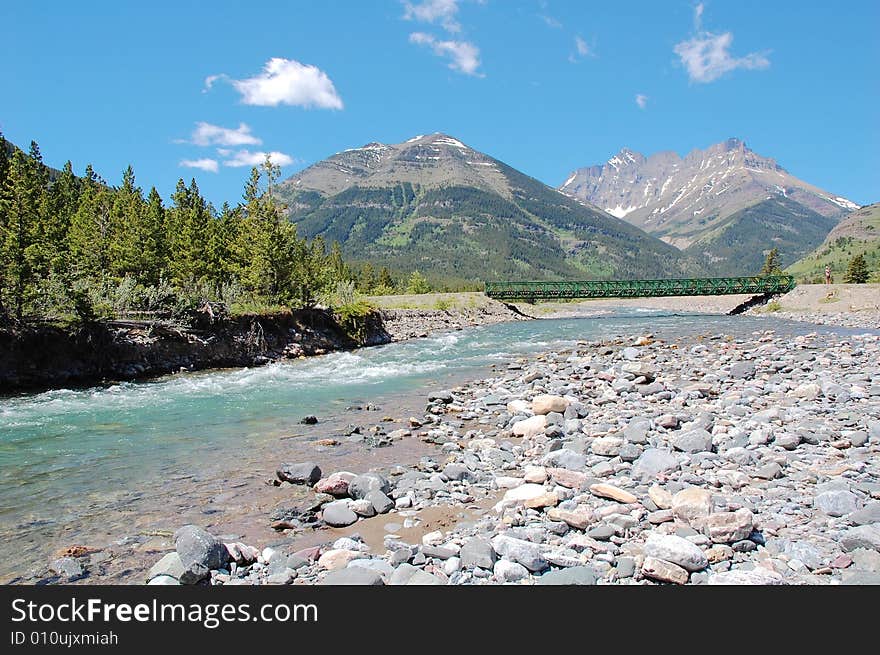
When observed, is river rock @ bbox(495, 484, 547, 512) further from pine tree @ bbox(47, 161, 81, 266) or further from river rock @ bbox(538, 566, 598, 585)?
pine tree @ bbox(47, 161, 81, 266)

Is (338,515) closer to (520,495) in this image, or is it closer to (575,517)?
(520,495)

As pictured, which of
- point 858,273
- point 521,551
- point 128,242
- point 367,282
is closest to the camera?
point 521,551

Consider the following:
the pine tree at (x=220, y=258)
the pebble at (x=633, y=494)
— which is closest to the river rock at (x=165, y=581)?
the pebble at (x=633, y=494)

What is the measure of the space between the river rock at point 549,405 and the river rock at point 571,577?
8026 millimetres

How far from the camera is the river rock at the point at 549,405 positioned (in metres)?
13.3

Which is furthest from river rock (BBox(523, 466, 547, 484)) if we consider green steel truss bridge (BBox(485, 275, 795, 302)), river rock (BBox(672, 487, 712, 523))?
green steel truss bridge (BBox(485, 275, 795, 302))

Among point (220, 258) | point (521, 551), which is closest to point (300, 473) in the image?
point (521, 551)

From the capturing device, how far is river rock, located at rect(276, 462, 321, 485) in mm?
9484

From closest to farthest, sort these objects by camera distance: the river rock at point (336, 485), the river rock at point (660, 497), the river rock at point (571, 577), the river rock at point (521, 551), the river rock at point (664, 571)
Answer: the river rock at point (664, 571) → the river rock at point (571, 577) → the river rock at point (521, 551) → the river rock at point (660, 497) → the river rock at point (336, 485)

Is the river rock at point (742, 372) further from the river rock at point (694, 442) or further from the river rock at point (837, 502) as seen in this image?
the river rock at point (837, 502)

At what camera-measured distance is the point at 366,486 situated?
8695 millimetres

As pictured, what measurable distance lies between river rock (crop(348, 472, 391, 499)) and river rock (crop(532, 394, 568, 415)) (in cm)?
581

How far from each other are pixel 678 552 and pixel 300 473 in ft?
22.4
